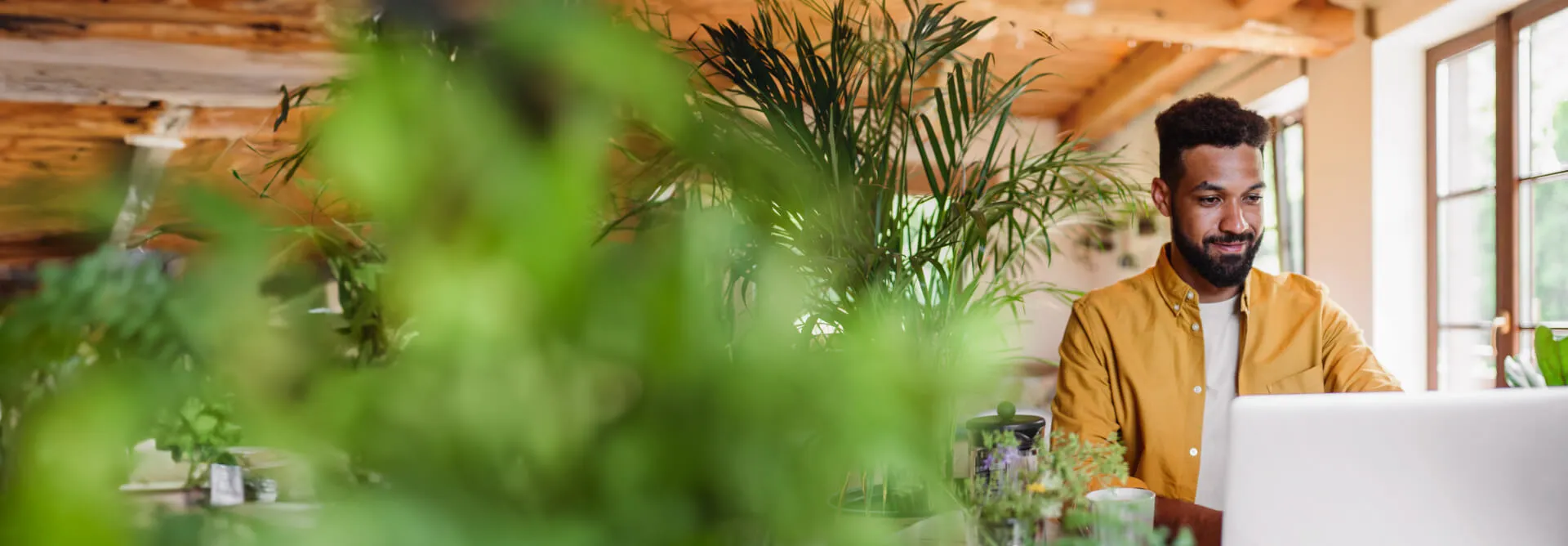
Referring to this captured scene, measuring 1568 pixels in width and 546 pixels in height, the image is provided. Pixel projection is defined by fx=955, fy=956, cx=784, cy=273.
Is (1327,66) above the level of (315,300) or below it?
above

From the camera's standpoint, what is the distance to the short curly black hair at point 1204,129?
1980 mm

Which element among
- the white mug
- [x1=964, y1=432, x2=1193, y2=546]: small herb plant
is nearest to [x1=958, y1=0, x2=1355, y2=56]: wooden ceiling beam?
[x1=964, y1=432, x2=1193, y2=546]: small herb plant

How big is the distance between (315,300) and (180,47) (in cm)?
481

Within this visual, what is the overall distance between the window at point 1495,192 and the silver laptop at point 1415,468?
10.2 ft

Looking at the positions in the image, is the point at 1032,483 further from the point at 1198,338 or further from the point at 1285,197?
the point at 1285,197

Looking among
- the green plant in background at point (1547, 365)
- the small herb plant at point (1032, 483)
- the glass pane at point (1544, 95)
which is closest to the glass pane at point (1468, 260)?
the glass pane at point (1544, 95)

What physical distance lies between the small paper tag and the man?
1.85 meters

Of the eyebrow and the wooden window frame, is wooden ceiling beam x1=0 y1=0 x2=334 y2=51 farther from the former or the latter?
the wooden window frame

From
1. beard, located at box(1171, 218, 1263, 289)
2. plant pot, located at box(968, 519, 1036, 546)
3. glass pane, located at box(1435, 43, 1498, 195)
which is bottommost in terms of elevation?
plant pot, located at box(968, 519, 1036, 546)

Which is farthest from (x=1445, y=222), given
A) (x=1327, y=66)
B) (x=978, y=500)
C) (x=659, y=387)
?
(x=659, y=387)

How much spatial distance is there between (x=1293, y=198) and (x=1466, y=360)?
1.43 m

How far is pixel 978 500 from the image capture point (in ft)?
2.92

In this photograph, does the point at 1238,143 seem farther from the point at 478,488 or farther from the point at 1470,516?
the point at 478,488

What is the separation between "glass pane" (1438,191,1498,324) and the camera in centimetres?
369
